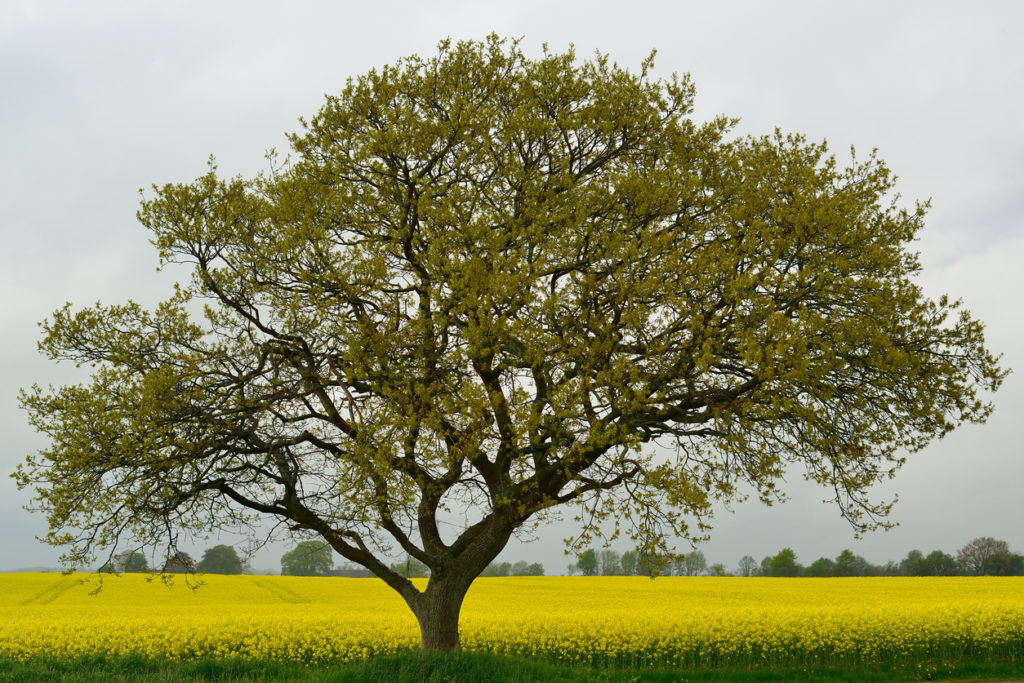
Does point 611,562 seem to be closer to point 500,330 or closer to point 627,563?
point 627,563

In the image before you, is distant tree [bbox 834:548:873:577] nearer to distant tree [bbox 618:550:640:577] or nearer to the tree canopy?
distant tree [bbox 618:550:640:577]

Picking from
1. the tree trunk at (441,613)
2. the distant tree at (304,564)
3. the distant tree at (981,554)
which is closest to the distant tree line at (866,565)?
the distant tree at (981,554)

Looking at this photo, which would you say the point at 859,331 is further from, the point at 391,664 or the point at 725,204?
the point at 391,664

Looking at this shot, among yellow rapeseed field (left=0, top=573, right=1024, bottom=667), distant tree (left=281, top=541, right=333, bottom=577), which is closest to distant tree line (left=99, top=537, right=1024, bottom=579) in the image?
distant tree (left=281, top=541, right=333, bottom=577)

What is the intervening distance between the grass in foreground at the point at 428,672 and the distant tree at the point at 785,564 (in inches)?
2288

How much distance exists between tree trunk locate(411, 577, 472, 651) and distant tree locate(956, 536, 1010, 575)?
73205mm

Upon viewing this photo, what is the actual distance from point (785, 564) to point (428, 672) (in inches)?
2780

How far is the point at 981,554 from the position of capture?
238 feet

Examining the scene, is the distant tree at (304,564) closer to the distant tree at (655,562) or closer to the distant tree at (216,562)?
the distant tree at (216,562)

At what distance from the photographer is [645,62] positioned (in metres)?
17.4

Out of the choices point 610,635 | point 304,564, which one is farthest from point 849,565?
point 610,635

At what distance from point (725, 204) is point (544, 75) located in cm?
505

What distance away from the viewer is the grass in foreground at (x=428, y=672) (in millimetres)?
14555

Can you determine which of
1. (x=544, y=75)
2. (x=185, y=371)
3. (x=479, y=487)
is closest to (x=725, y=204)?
(x=544, y=75)
